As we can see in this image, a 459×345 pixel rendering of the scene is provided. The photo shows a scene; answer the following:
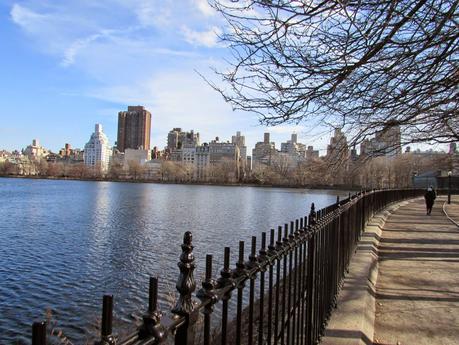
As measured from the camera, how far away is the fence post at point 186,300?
1.81 metres

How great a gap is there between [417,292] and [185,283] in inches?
247

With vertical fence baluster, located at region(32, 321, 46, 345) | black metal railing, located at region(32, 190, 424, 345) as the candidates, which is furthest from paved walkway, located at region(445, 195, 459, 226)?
vertical fence baluster, located at region(32, 321, 46, 345)

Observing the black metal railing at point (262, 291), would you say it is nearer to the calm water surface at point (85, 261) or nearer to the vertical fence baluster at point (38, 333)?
the vertical fence baluster at point (38, 333)

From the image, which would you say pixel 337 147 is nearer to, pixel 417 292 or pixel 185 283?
pixel 417 292

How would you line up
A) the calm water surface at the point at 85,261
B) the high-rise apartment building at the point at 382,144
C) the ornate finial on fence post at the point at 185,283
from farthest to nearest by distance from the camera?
the calm water surface at the point at 85,261
the high-rise apartment building at the point at 382,144
the ornate finial on fence post at the point at 185,283

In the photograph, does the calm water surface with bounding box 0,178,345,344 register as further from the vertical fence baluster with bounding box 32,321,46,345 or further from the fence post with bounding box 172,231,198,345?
the vertical fence baluster with bounding box 32,321,46,345

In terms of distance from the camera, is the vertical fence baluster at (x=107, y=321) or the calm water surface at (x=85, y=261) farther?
the calm water surface at (x=85, y=261)

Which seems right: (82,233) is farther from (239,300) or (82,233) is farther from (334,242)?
(239,300)

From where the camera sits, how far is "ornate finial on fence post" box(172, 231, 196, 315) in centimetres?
181

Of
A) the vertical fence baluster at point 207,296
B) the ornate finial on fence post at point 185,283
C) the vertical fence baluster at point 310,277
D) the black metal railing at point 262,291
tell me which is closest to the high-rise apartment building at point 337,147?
the black metal railing at point 262,291

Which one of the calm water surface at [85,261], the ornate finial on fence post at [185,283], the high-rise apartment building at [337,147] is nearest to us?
the ornate finial on fence post at [185,283]

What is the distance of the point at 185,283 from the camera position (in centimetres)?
182

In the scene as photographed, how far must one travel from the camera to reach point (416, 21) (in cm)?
475

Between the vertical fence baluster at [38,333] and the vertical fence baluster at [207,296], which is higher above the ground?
the vertical fence baluster at [38,333]
